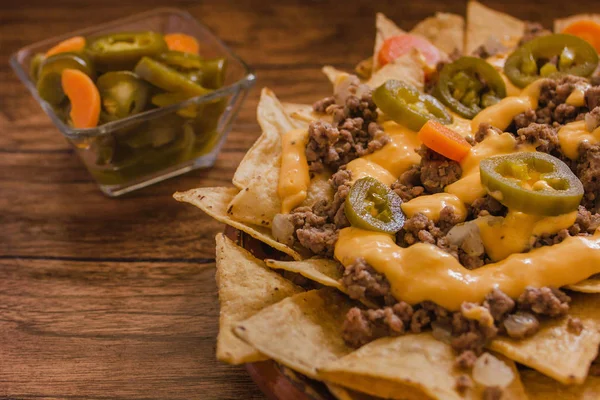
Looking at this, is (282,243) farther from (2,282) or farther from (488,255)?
(2,282)

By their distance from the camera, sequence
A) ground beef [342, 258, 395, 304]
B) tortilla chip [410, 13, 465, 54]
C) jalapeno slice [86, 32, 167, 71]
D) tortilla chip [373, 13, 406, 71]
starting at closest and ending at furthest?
1. ground beef [342, 258, 395, 304]
2. jalapeno slice [86, 32, 167, 71]
3. tortilla chip [373, 13, 406, 71]
4. tortilla chip [410, 13, 465, 54]

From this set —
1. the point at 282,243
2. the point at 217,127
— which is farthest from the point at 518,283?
the point at 217,127

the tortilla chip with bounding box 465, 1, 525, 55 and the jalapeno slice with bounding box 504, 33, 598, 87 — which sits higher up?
the jalapeno slice with bounding box 504, 33, 598, 87

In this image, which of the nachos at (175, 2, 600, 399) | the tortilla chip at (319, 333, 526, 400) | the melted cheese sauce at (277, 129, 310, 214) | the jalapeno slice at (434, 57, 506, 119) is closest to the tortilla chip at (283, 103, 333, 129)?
the nachos at (175, 2, 600, 399)

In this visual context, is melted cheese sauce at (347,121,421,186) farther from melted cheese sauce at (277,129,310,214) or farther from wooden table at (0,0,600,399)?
wooden table at (0,0,600,399)

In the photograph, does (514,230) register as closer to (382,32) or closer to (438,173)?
(438,173)

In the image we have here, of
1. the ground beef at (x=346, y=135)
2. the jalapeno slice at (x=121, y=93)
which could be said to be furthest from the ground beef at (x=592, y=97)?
the jalapeno slice at (x=121, y=93)

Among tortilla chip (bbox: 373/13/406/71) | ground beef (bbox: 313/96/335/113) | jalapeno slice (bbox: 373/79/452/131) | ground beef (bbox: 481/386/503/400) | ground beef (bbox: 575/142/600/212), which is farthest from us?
tortilla chip (bbox: 373/13/406/71)

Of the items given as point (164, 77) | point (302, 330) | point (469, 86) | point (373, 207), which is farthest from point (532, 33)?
point (302, 330)
